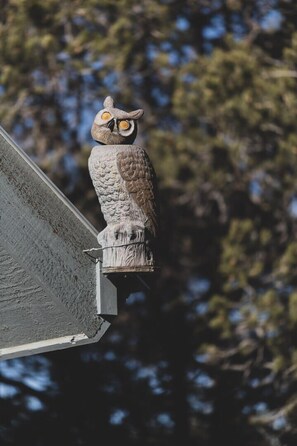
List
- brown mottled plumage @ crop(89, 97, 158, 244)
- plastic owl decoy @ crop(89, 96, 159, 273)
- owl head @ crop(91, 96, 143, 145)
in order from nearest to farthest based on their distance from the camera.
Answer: plastic owl decoy @ crop(89, 96, 159, 273), brown mottled plumage @ crop(89, 97, 158, 244), owl head @ crop(91, 96, 143, 145)

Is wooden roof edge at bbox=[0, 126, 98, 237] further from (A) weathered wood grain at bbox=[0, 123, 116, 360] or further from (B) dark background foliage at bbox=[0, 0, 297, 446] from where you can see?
(B) dark background foliage at bbox=[0, 0, 297, 446]

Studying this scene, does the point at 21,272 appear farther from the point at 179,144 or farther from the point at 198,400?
the point at 198,400

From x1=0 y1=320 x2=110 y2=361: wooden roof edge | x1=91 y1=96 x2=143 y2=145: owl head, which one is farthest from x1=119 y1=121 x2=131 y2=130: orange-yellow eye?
x1=0 y1=320 x2=110 y2=361: wooden roof edge

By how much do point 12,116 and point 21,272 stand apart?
624cm

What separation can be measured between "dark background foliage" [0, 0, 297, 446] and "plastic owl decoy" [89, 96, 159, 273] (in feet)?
13.4

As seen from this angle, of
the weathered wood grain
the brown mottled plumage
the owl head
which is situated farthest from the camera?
the owl head

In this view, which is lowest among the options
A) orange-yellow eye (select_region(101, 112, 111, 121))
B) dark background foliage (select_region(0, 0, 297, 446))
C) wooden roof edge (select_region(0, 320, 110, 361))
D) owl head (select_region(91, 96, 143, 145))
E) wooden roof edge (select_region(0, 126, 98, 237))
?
wooden roof edge (select_region(0, 320, 110, 361))

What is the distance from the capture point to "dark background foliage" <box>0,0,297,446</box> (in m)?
7.63

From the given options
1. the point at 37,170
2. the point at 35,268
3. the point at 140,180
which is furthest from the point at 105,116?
the point at 35,268

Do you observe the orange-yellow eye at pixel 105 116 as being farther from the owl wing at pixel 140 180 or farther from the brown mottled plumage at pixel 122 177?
the owl wing at pixel 140 180

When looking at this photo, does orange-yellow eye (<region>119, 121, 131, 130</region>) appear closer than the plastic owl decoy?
No

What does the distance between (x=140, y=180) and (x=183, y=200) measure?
6.38 meters

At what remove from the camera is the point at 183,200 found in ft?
30.3

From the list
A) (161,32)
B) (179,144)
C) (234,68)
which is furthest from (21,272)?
(161,32)
